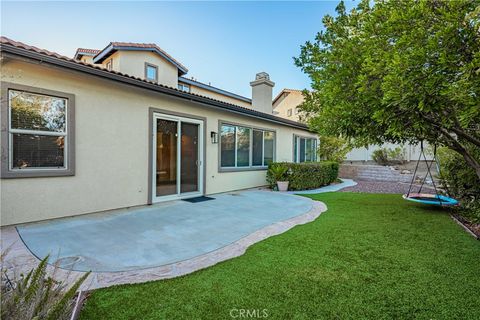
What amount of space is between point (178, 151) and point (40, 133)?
11.4 ft

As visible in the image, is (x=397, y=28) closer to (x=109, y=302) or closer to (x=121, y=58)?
(x=109, y=302)

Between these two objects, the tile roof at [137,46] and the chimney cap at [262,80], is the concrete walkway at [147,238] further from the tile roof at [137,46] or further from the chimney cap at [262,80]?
the tile roof at [137,46]

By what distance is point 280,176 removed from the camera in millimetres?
10312

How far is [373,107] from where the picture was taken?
347 cm

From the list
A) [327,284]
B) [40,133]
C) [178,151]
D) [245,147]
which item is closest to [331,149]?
[245,147]

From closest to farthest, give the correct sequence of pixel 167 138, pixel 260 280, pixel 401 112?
pixel 260 280 → pixel 401 112 → pixel 167 138

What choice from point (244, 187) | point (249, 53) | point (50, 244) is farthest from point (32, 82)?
point (249, 53)

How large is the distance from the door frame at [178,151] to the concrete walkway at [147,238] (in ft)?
1.95

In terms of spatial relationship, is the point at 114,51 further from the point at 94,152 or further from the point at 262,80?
Result: the point at 94,152

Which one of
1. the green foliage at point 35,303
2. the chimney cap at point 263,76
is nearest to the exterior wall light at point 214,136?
the chimney cap at point 263,76

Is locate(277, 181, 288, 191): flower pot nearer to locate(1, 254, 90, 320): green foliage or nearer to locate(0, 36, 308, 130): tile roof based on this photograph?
locate(0, 36, 308, 130): tile roof

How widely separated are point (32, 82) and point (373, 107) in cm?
642

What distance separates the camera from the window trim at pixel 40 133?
474 centimetres

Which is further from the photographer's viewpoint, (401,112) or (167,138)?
(167,138)
